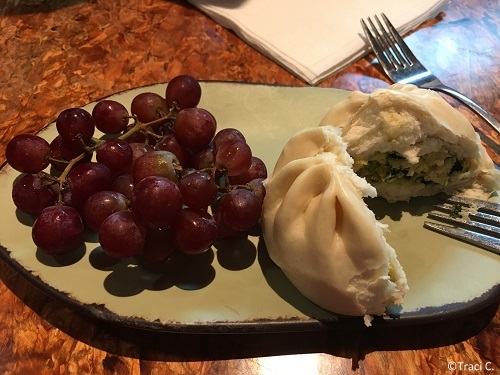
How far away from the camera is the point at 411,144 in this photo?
853mm

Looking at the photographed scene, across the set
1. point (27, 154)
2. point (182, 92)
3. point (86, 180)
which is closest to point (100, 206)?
point (86, 180)

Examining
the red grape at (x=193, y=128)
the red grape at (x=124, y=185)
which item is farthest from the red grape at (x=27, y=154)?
the red grape at (x=193, y=128)

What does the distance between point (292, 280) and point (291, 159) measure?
20 centimetres

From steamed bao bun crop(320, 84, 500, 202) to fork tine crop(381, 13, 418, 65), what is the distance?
416 millimetres

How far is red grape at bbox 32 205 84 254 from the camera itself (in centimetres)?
70

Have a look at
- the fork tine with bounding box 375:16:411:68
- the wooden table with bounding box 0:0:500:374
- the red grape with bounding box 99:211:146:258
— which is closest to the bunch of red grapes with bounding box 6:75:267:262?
the red grape with bounding box 99:211:146:258

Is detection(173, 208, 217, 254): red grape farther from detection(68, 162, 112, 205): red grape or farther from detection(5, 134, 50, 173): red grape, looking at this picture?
detection(5, 134, 50, 173): red grape

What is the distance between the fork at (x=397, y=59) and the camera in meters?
1.22

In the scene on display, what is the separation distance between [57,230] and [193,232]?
20 cm

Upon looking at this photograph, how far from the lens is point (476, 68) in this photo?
136 centimetres

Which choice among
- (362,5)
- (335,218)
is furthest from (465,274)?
(362,5)

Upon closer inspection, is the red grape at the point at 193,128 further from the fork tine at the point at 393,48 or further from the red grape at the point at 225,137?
the fork tine at the point at 393,48

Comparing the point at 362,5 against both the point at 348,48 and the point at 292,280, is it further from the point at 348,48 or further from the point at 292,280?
the point at 292,280

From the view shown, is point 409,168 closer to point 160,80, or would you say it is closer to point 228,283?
point 228,283
